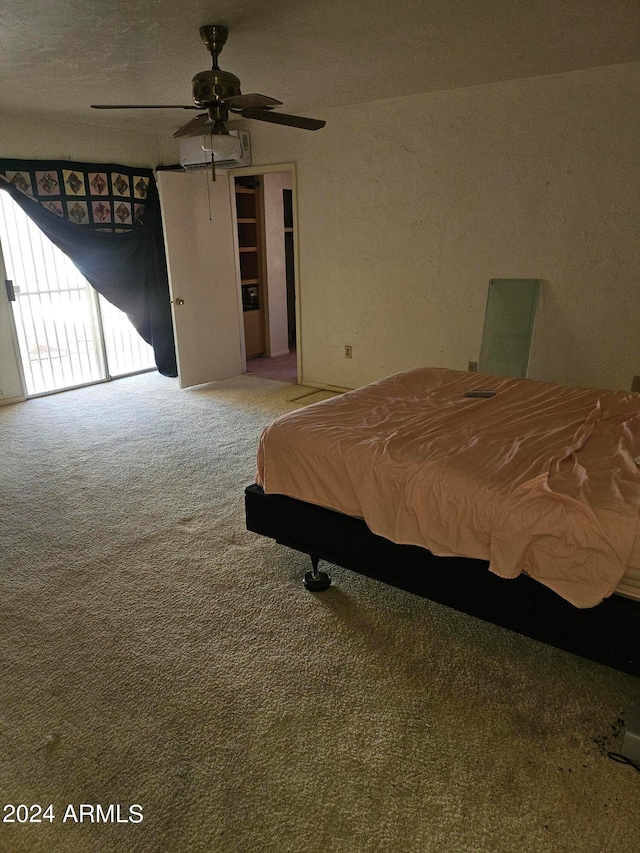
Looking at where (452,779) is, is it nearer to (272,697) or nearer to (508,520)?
(272,697)

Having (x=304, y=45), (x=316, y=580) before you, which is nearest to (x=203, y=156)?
(x=304, y=45)

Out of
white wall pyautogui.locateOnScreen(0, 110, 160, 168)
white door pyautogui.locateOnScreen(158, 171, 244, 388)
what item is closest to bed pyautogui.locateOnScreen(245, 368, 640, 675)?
white door pyautogui.locateOnScreen(158, 171, 244, 388)

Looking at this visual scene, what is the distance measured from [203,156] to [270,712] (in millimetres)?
4722

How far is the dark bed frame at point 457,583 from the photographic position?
5.51 ft

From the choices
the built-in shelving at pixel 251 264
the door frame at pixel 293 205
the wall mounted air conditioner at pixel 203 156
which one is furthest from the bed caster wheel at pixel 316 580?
the built-in shelving at pixel 251 264

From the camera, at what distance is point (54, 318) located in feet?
17.7

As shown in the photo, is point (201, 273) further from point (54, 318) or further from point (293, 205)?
point (54, 318)

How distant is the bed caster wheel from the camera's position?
241 cm

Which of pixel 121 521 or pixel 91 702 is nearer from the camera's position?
pixel 91 702

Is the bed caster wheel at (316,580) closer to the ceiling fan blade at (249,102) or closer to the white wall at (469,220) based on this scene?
the ceiling fan blade at (249,102)

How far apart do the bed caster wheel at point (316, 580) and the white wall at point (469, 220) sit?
2542 mm

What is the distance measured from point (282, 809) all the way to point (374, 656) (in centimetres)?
65

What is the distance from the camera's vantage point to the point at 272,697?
1.86 metres

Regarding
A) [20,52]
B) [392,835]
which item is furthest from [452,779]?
[20,52]
